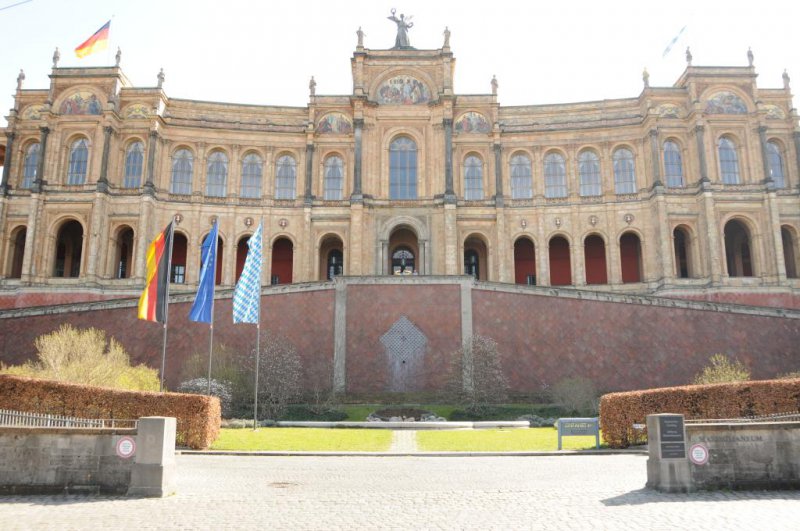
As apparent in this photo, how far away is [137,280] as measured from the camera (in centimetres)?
4541

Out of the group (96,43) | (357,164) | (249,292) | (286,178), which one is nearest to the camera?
(249,292)

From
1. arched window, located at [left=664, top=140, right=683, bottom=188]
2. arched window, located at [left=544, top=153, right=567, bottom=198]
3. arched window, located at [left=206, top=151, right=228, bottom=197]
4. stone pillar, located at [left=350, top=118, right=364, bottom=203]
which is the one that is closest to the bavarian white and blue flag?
stone pillar, located at [left=350, top=118, right=364, bottom=203]

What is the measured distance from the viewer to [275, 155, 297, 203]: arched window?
5106cm

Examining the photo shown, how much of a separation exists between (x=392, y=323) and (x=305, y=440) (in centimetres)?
1376

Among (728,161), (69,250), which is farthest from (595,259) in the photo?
(69,250)

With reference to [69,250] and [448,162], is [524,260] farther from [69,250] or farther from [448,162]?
[69,250]

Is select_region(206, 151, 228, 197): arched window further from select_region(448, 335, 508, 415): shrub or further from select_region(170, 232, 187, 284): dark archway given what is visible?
select_region(448, 335, 508, 415): shrub

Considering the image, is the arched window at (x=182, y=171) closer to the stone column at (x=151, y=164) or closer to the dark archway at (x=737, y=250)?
the stone column at (x=151, y=164)

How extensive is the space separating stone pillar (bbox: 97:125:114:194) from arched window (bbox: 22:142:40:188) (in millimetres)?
5075

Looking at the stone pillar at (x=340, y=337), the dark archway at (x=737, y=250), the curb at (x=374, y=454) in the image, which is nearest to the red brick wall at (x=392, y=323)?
the stone pillar at (x=340, y=337)

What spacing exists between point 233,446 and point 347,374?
44.9 feet

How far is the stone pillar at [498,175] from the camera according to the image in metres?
49.8

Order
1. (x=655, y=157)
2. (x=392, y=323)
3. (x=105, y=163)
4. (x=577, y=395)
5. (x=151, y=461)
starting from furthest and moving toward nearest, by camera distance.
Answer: (x=655, y=157)
(x=105, y=163)
(x=392, y=323)
(x=577, y=395)
(x=151, y=461)

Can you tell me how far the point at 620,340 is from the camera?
115ft
